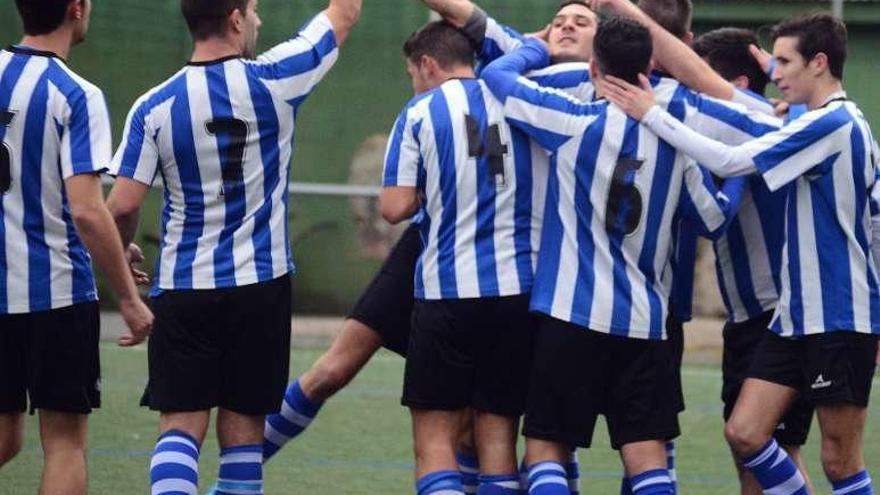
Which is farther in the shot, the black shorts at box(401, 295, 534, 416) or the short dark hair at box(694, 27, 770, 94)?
the short dark hair at box(694, 27, 770, 94)

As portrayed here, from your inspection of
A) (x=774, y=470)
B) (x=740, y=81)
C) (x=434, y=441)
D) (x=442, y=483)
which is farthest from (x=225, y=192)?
(x=774, y=470)

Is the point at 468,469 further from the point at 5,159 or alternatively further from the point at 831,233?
the point at 5,159

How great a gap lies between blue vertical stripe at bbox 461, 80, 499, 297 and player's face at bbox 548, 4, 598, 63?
468mm

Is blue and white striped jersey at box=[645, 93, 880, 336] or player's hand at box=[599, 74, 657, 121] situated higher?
player's hand at box=[599, 74, 657, 121]

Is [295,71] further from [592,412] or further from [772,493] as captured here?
[772,493]

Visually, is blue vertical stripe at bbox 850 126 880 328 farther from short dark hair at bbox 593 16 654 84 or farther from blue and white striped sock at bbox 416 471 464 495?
blue and white striped sock at bbox 416 471 464 495

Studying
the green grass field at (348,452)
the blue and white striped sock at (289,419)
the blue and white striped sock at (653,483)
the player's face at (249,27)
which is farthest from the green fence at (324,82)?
the blue and white striped sock at (653,483)

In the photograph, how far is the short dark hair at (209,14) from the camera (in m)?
5.55

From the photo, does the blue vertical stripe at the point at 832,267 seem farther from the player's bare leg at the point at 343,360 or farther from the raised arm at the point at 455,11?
the player's bare leg at the point at 343,360

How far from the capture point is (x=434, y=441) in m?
5.76

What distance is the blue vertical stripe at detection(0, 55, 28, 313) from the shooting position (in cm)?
553

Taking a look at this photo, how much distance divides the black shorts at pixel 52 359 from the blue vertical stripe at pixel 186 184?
12.8 inches

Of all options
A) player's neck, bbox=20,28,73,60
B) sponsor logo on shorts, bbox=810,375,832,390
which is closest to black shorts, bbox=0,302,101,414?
→ player's neck, bbox=20,28,73,60

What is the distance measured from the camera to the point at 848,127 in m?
5.66
